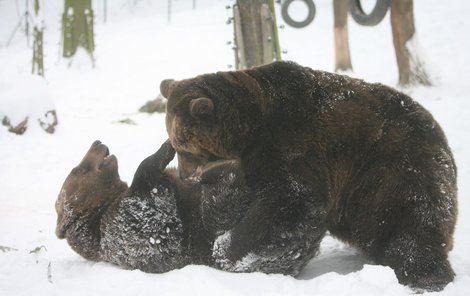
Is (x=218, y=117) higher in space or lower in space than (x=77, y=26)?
lower

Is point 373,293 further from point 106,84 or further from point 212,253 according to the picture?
point 106,84

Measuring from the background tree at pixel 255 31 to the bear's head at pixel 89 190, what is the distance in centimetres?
331

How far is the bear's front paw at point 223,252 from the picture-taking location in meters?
4.55

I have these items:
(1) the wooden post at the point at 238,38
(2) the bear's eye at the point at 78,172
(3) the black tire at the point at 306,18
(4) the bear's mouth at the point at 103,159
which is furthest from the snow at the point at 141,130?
(3) the black tire at the point at 306,18

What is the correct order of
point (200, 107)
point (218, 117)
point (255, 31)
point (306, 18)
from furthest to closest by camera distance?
point (306, 18) → point (255, 31) → point (218, 117) → point (200, 107)

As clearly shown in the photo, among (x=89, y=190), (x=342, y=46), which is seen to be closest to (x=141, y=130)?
(x=89, y=190)

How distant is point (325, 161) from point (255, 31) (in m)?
4.37

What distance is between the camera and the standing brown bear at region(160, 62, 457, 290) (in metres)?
4.16

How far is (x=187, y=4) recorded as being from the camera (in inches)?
1727

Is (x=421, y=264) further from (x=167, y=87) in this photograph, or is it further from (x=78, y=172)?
(x=78, y=172)

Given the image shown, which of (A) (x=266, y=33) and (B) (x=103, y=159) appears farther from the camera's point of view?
(A) (x=266, y=33)

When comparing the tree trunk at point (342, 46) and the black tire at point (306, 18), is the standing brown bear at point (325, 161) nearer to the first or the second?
the black tire at point (306, 18)

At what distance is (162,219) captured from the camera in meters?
4.98

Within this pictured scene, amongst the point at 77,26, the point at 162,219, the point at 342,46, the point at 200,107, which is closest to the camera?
the point at 200,107
